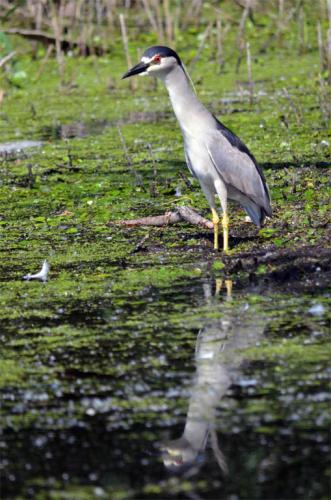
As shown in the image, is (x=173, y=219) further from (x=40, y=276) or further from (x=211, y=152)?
(x=40, y=276)

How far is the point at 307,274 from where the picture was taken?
645 centimetres

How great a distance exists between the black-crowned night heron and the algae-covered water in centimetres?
23

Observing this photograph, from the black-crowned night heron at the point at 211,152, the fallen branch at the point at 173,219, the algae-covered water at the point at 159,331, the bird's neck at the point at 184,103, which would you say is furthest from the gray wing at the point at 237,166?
the fallen branch at the point at 173,219

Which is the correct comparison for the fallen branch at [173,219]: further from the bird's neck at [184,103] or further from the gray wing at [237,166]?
the bird's neck at [184,103]

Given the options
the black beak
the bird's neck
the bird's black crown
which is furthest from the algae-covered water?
the bird's black crown

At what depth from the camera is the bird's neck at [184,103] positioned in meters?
7.31

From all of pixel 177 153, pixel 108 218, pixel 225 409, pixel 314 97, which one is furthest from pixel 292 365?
pixel 314 97

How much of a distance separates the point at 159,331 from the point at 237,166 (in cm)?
209

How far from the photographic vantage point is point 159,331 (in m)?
5.59

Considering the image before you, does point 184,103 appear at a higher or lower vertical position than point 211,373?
higher

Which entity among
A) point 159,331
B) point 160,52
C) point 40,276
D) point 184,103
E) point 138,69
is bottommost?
point 40,276

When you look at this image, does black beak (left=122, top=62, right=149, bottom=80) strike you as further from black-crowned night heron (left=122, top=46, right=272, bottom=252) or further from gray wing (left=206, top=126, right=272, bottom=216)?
gray wing (left=206, top=126, right=272, bottom=216)

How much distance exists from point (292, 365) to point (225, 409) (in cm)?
57

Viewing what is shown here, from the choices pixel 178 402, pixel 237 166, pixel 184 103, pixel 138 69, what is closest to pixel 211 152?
pixel 237 166
